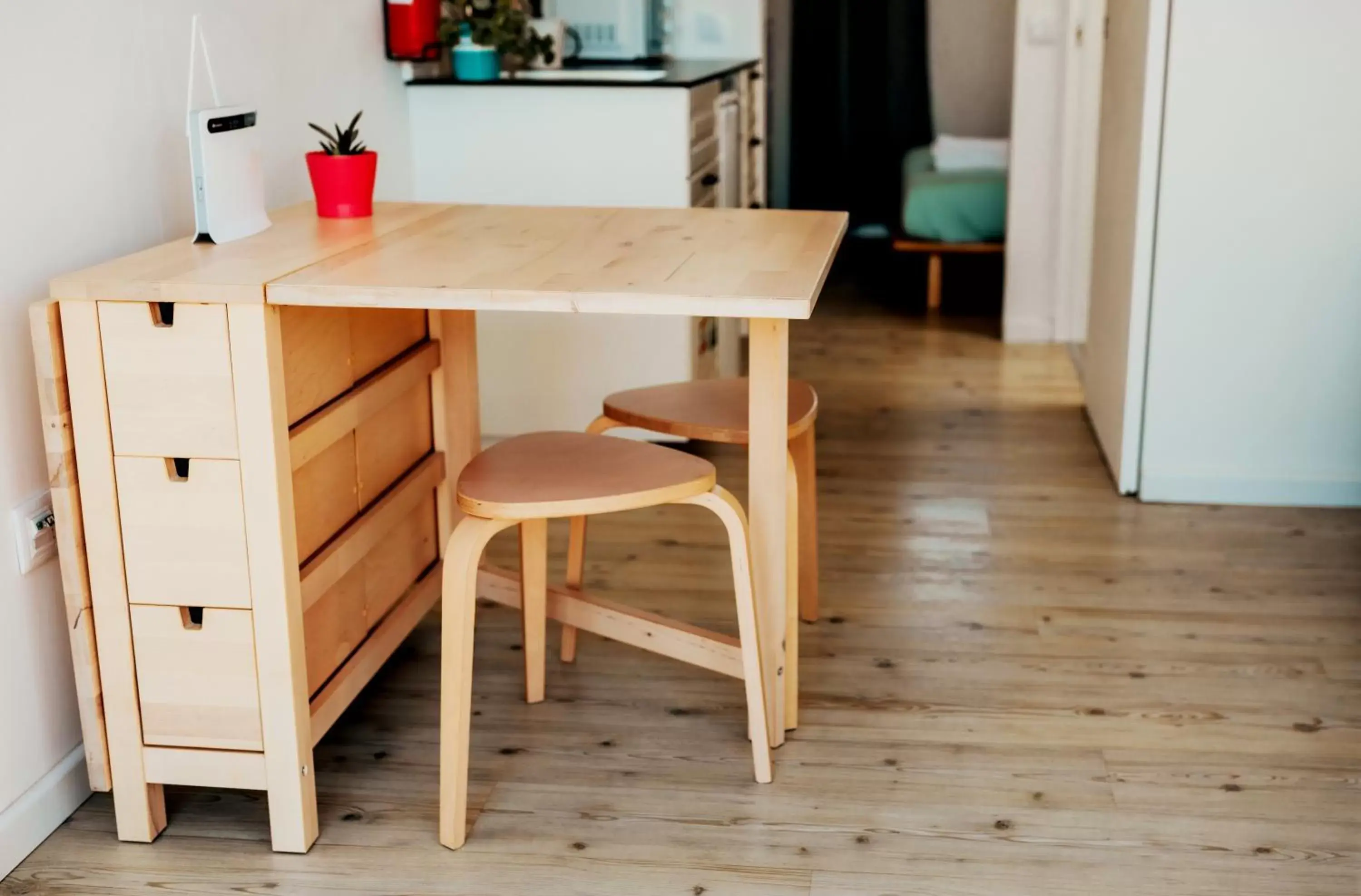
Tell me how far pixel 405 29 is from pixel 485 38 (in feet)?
0.76

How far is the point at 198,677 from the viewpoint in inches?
73.9

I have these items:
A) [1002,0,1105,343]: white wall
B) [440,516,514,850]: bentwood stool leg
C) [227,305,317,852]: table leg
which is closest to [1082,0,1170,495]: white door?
[1002,0,1105,343]: white wall

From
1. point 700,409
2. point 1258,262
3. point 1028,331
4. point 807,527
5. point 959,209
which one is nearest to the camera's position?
point 700,409

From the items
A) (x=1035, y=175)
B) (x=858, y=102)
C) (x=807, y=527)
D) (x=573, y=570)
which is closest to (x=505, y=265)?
(x=573, y=570)

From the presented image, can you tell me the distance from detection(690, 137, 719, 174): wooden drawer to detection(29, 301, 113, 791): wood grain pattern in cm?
192

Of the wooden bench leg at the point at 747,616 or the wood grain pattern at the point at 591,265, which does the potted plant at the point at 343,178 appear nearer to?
the wood grain pattern at the point at 591,265

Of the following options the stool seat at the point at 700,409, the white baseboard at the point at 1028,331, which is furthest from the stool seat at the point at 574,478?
the white baseboard at the point at 1028,331

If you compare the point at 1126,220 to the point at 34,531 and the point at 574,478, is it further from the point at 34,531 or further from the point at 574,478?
the point at 34,531

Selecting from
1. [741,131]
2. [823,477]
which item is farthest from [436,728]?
[741,131]

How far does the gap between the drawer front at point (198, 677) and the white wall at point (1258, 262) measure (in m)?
2.15

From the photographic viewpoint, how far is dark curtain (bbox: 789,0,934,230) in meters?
6.78

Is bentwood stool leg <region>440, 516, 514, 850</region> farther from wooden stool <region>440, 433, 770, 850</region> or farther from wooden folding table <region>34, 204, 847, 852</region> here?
wooden folding table <region>34, 204, 847, 852</region>

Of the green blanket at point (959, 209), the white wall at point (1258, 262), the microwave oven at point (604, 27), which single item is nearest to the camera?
the white wall at point (1258, 262)

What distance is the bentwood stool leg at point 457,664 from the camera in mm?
1878
